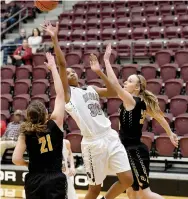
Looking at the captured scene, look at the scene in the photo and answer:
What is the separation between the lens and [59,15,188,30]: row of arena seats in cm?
1442

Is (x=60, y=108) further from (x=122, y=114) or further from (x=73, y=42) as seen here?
(x=73, y=42)

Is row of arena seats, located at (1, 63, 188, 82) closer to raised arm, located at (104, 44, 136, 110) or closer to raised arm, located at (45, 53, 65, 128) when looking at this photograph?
raised arm, located at (104, 44, 136, 110)

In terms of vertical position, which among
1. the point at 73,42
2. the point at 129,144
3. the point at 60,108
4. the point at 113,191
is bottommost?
the point at 113,191

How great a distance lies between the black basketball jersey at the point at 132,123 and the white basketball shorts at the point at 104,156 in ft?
0.85

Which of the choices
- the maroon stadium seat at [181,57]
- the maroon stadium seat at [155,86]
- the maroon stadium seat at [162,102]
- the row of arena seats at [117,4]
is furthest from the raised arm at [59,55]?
the row of arena seats at [117,4]

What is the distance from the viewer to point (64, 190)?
4.54m

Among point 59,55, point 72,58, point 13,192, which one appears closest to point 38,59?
point 72,58

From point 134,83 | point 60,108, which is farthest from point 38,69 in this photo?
point 60,108

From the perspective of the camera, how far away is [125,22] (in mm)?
14992

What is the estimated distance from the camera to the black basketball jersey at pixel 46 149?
4430 mm

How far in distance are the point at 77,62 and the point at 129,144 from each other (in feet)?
22.3

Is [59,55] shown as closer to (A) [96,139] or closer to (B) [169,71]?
(A) [96,139]

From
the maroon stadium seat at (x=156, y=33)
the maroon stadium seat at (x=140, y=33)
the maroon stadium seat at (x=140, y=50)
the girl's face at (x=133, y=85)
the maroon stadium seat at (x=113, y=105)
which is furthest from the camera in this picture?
the maroon stadium seat at (x=140, y=33)

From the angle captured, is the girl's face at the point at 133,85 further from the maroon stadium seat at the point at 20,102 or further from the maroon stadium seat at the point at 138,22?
the maroon stadium seat at the point at 138,22
